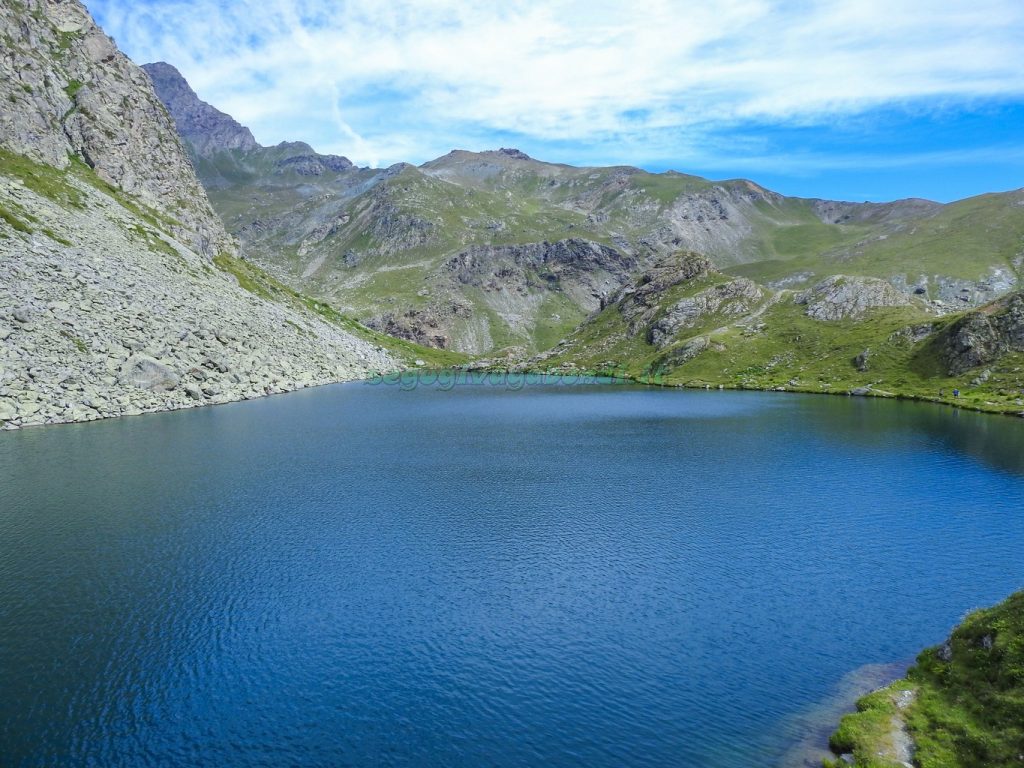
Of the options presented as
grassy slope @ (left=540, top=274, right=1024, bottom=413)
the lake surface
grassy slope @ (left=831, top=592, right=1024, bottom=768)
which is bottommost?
the lake surface

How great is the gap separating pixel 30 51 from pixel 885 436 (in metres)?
247

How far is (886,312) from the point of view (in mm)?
196750

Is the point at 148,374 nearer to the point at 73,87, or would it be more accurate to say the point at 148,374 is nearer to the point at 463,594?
the point at 463,594

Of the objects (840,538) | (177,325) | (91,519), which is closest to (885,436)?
(840,538)

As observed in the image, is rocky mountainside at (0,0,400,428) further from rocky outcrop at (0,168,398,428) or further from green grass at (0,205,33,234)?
green grass at (0,205,33,234)

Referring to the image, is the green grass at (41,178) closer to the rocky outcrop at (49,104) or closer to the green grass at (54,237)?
the rocky outcrop at (49,104)

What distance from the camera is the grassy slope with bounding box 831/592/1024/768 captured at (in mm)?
23969

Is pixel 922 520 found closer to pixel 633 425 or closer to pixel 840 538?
pixel 840 538

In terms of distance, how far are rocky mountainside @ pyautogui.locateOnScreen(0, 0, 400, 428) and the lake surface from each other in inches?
771

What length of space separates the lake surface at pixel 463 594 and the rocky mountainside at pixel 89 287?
64.2 feet

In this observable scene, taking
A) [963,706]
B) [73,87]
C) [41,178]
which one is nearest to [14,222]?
[41,178]

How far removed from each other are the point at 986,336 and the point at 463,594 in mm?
161661

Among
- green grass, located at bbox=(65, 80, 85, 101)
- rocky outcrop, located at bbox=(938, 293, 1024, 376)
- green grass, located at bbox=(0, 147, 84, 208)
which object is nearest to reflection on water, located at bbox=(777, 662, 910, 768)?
rocky outcrop, located at bbox=(938, 293, 1024, 376)

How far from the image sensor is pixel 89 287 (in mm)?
122625
